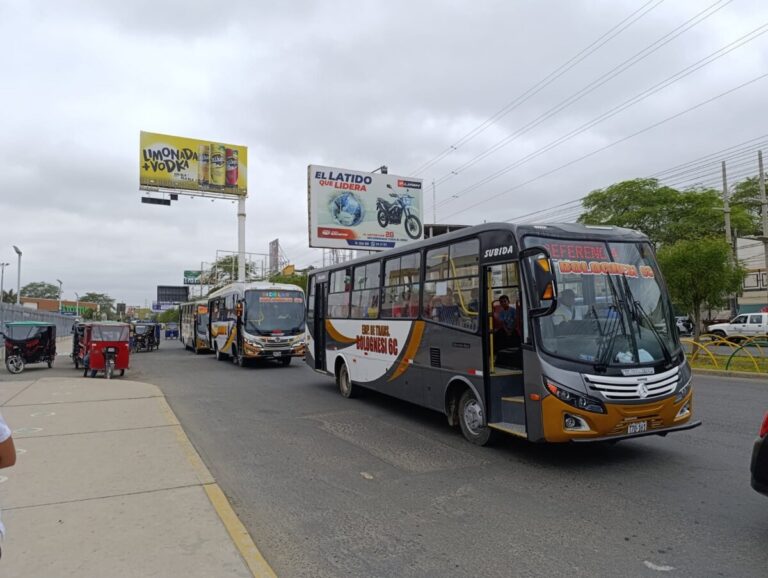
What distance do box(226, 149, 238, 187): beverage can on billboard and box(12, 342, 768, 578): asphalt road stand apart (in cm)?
3445

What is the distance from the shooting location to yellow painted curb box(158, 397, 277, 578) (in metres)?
3.85

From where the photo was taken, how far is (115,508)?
499 centimetres

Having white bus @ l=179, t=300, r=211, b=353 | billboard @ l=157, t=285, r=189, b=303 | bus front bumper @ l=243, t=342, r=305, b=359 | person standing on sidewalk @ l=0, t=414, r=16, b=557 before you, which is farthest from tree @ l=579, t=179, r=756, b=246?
billboard @ l=157, t=285, r=189, b=303

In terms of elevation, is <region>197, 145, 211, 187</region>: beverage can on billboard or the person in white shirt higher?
<region>197, 145, 211, 187</region>: beverage can on billboard

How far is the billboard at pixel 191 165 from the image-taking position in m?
38.1

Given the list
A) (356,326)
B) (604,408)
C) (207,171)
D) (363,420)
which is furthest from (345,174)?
(604,408)

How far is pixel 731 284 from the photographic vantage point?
691 inches

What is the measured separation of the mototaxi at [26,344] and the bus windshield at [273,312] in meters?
7.30

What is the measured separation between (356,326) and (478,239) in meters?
4.69

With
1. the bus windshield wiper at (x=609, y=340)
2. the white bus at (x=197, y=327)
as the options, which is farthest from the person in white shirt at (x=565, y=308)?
the white bus at (x=197, y=327)

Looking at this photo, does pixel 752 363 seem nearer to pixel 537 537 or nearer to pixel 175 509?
pixel 537 537

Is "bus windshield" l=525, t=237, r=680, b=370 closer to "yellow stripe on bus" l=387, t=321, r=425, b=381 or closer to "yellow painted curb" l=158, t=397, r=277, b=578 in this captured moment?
"yellow stripe on bus" l=387, t=321, r=425, b=381

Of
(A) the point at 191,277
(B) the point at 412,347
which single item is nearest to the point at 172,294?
(A) the point at 191,277

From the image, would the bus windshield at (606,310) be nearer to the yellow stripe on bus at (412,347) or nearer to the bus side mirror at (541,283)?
the bus side mirror at (541,283)
